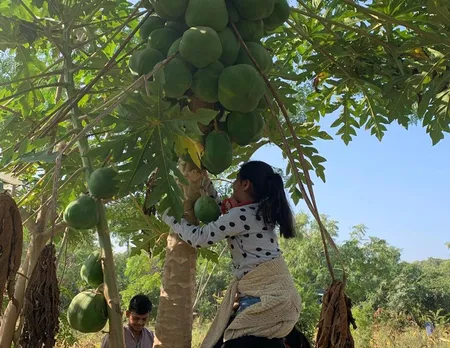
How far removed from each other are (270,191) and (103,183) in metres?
0.75

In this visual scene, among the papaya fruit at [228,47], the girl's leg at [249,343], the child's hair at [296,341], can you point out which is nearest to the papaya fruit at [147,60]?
the papaya fruit at [228,47]

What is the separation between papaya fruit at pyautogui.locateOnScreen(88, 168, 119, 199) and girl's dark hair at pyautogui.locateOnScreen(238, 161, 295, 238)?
665 mm

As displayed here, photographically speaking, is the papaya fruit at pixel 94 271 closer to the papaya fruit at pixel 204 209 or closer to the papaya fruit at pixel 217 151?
the papaya fruit at pixel 204 209

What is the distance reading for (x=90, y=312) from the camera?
1588 mm

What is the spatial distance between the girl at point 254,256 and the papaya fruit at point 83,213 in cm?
29

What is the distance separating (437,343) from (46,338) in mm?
8083

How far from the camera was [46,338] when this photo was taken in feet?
4.10

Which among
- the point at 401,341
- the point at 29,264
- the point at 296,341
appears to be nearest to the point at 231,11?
the point at 296,341

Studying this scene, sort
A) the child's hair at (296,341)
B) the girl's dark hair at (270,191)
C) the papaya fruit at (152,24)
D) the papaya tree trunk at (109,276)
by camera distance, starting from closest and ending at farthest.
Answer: the papaya tree trunk at (109,276), the papaya fruit at (152,24), the girl's dark hair at (270,191), the child's hair at (296,341)

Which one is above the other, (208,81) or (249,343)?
(208,81)

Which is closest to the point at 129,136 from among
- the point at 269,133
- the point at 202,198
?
the point at 202,198

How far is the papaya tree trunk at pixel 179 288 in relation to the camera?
155 centimetres

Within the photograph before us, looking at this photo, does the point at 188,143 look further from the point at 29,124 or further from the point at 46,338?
the point at 29,124

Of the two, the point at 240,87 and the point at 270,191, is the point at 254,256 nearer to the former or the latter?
the point at 270,191
